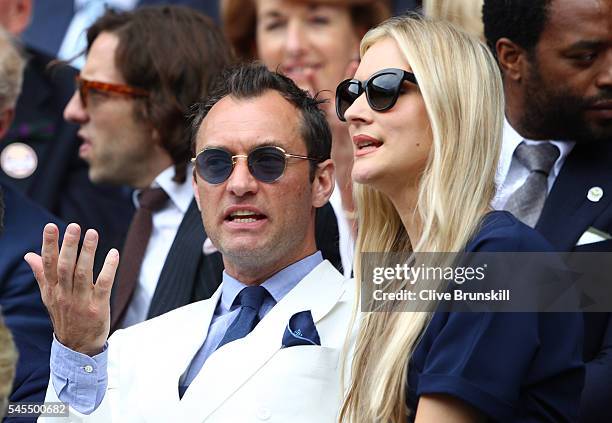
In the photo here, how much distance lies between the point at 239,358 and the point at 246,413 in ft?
0.60

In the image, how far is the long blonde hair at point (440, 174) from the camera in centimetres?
332

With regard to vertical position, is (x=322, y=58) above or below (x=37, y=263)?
above

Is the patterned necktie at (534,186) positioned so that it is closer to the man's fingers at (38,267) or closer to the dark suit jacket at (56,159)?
the man's fingers at (38,267)

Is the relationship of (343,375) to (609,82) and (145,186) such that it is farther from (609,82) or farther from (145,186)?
(145,186)

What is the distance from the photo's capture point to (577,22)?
423 centimetres

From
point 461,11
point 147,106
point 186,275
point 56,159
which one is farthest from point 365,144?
point 56,159

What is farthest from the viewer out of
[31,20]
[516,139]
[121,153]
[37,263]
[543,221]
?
[31,20]

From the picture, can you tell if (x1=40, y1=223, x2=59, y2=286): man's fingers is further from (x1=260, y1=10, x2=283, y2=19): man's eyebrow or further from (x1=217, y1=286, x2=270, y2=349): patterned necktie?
(x1=260, y1=10, x2=283, y2=19): man's eyebrow

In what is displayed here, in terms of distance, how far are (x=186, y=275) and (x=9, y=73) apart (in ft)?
4.25

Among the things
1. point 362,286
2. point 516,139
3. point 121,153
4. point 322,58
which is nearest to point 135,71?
point 121,153

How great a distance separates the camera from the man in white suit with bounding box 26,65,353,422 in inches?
143

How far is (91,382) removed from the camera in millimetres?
3693

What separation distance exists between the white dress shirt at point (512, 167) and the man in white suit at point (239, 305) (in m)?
0.64

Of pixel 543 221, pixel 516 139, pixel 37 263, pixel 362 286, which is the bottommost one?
pixel 37 263
